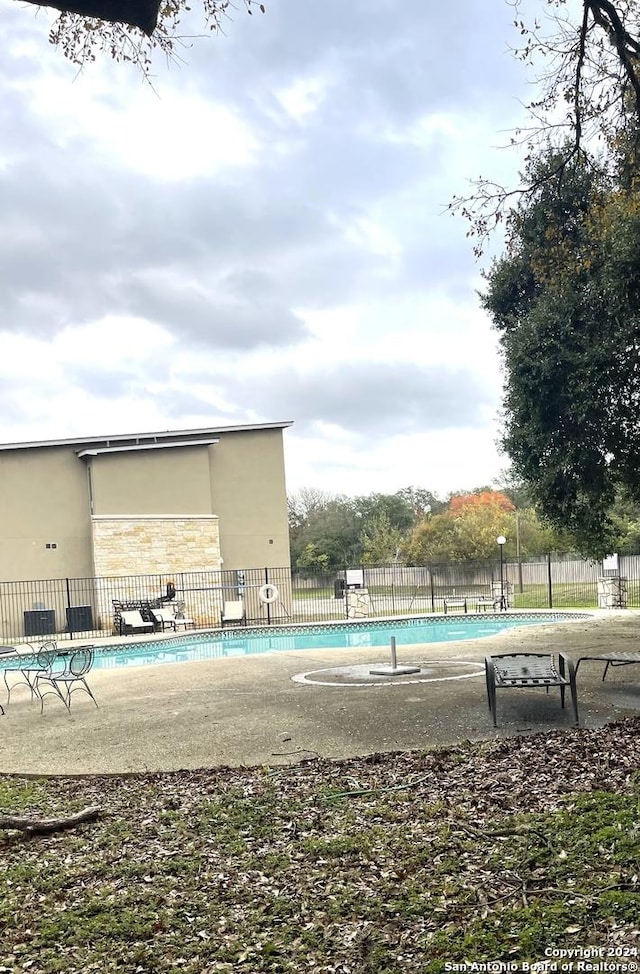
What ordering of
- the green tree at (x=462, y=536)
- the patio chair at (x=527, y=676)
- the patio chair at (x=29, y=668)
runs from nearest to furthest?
1. the patio chair at (x=527, y=676)
2. the patio chair at (x=29, y=668)
3. the green tree at (x=462, y=536)

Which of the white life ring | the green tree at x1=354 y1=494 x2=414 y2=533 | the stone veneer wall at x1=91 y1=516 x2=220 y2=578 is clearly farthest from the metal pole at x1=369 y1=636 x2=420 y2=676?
the green tree at x1=354 y1=494 x2=414 y2=533

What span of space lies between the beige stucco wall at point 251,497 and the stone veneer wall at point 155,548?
1434 millimetres

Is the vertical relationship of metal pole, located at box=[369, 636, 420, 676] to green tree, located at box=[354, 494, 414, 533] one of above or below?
below

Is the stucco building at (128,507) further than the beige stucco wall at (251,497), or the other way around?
the beige stucco wall at (251,497)

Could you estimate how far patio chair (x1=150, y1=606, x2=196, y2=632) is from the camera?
62.5 ft

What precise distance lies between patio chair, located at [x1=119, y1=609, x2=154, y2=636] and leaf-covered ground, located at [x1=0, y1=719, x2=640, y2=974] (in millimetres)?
14075

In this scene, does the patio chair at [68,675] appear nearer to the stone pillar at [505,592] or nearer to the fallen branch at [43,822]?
the fallen branch at [43,822]

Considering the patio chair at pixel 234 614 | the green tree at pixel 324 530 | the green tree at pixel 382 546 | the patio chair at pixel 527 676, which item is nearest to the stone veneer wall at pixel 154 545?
the patio chair at pixel 234 614

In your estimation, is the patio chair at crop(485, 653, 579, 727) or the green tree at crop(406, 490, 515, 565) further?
the green tree at crop(406, 490, 515, 565)

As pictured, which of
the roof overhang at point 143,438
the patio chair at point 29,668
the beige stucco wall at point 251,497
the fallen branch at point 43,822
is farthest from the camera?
the beige stucco wall at point 251,497

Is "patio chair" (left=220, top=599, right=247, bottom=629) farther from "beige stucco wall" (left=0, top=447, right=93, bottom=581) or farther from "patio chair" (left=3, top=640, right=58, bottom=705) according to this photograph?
"patio chair" (left=3, top=640, right=58, bottom=705)

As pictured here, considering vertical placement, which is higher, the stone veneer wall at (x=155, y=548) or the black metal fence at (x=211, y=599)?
the stone veneer wall at (x=155, y=548)

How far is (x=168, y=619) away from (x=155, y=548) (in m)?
3.66

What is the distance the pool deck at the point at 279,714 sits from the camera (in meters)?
5.80
